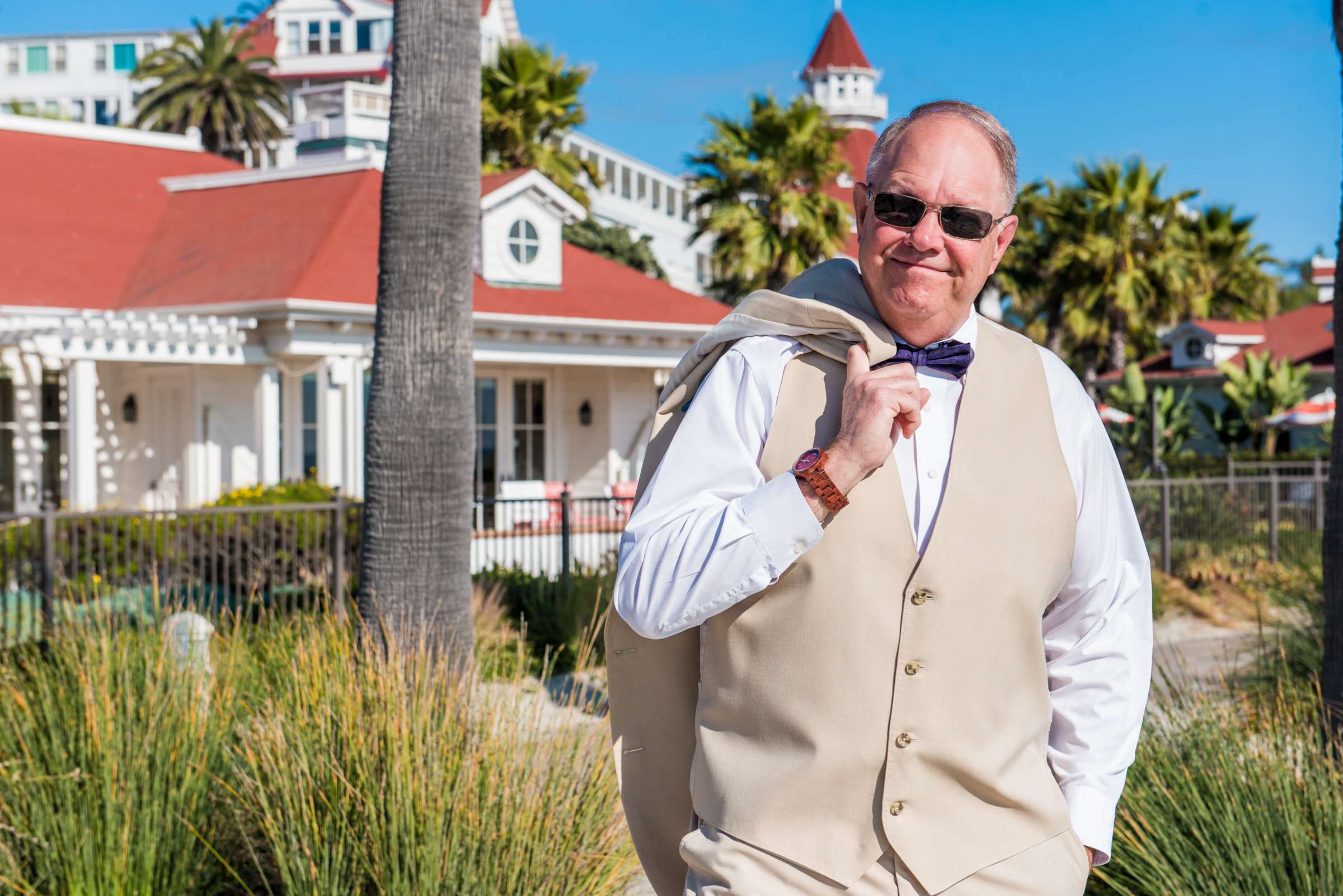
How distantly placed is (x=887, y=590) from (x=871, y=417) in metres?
0.28

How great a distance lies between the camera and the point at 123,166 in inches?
783

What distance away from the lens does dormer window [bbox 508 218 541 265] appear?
1808 centimetres

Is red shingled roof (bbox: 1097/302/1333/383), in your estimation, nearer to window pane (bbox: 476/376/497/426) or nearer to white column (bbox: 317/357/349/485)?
window pane (bbox: 476/376/497/426)

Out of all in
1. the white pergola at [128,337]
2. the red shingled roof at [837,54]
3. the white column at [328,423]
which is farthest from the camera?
the red shingled roof at [837,54]

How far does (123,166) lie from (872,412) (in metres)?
20.3

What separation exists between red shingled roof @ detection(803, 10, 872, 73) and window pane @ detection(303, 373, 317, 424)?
187 ft

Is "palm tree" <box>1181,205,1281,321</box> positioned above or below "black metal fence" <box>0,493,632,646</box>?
above

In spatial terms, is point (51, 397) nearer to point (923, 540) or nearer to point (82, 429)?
point (82, 429)

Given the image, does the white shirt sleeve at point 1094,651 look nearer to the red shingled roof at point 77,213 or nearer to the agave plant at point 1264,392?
the red shingled roof at point 77,213

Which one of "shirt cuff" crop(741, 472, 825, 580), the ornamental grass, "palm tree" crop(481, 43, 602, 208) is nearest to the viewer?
"shirt cuff" crop(741, 472, 825, 580)

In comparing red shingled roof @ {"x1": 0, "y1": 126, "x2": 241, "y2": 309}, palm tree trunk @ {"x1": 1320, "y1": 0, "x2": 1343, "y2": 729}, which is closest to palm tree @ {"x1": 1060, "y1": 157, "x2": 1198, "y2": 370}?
red shingled roof @ {"x1": 0, "y1": 126, "x2": 241, "y2": 309}

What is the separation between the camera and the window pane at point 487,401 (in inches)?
739

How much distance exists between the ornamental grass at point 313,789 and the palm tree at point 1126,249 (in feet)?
96.1

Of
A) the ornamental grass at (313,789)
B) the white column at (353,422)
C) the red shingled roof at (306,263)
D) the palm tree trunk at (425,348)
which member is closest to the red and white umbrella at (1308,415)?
the red shingled roof at (306,263)
